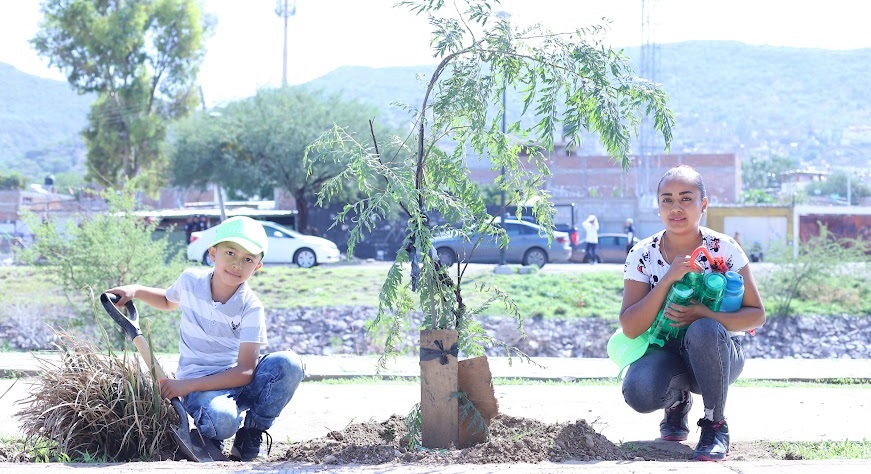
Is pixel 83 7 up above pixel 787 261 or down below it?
above

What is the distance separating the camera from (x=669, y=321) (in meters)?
4.93

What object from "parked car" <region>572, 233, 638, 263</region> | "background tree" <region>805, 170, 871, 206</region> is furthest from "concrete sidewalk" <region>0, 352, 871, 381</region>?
"background tree" <region>805, 170, 871, 206</region>

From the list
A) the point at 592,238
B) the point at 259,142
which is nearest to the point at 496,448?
the point at 592,238

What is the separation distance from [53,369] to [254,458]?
1101mm

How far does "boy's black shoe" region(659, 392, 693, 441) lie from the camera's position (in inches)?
206

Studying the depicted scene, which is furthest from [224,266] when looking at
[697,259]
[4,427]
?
[697,259]

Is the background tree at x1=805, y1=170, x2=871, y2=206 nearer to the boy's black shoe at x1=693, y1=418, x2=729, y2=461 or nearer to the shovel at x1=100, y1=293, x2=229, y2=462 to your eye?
the boy's black shoe at x1=693, y1=418, x2=729, y2=461

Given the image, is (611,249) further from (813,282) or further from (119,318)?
(119,318)

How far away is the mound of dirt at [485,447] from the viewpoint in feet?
14.4

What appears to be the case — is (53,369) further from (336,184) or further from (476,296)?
(476,296)

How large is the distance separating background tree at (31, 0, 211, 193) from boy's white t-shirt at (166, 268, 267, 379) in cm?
3641

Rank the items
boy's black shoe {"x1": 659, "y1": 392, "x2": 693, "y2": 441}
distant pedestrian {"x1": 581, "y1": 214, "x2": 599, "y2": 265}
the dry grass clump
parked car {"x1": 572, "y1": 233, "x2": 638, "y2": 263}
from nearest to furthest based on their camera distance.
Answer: the dry grass clump, boy's black shoe {"x1": 659, "y1": 392, "x2": 693, "y2": 441}, distant pedestrian {"x1": 581, "y1": 214, "x2": 599, "y2": 265}, parked car {"x1": 572, "y1": 233, "x2": 638, "y2": 263}

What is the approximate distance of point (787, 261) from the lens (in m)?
23.2

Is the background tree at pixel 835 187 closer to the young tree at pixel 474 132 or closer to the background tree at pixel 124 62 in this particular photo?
the background tree at pixel 124 62
